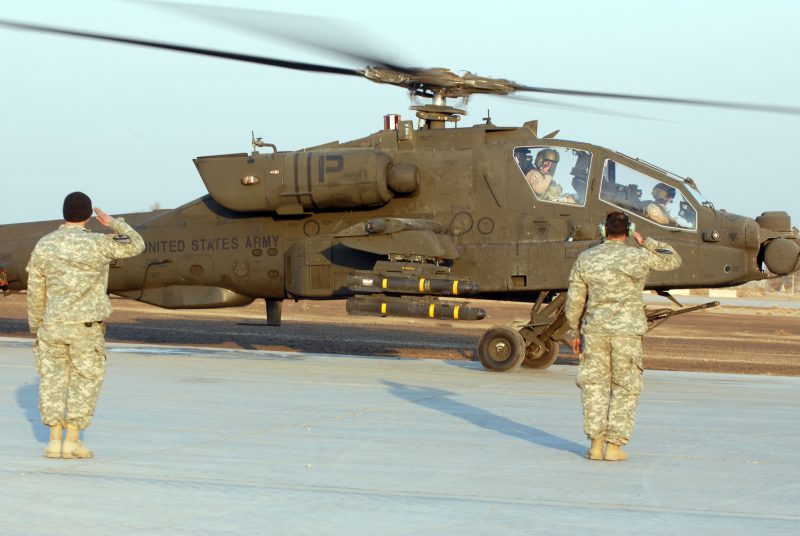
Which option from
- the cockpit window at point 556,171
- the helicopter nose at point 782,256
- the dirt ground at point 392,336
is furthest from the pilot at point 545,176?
the dirt ground at point 392,336

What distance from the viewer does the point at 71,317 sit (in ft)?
24.8

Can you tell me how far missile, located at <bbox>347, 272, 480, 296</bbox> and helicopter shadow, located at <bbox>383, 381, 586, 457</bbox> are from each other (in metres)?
1.79

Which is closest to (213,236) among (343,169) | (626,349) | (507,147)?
(343,169)

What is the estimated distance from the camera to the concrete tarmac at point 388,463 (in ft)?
19.4

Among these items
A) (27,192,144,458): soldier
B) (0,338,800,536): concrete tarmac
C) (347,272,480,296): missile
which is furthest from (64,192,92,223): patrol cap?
(347,272,480,296): missile

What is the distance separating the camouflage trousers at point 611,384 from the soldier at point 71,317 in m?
3.25

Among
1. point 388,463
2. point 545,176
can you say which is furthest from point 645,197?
point 388,463

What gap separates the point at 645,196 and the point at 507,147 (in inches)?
76.5

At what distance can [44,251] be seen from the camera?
7664mm

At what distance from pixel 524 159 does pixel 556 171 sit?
1.50 ft

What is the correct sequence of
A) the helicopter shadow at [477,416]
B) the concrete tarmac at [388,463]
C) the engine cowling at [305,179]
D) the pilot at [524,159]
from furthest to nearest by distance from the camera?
the engine cowling at [305,179] < the pilot at [524,159] < the helicopter shadow at [477,416] < the concrete tarmac at [388,463]

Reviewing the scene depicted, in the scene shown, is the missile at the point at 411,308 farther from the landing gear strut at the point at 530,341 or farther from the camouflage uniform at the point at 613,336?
the camouflage uniform at the point at 613,336

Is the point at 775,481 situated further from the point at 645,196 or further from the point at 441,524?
the point at 645,196

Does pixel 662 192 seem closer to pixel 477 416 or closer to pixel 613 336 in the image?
pixel 477 416
